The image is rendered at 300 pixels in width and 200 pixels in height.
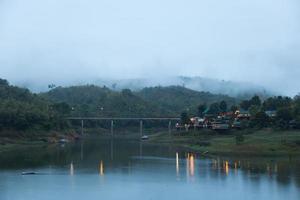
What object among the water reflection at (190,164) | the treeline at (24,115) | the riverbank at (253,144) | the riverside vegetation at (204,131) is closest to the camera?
the water reflection at (190,164)

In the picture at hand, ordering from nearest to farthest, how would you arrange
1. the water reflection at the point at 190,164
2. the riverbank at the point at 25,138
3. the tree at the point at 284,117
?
the water reflection at the point at 190,164, the tree at the point at 284,117, the riverbank at the point at 25,138

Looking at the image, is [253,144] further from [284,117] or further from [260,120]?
[260,120]

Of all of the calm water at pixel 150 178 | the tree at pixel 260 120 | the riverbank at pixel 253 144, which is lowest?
the calm water at pixel 150 178

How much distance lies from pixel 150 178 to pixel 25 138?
66.3 meters

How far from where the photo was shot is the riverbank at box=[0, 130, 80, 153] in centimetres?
10874

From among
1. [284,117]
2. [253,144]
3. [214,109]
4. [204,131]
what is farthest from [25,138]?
[253,144]

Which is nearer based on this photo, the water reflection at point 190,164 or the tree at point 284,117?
the water reflection at point 190,164

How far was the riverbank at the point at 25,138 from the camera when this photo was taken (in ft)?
357

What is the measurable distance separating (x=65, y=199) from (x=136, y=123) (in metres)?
149

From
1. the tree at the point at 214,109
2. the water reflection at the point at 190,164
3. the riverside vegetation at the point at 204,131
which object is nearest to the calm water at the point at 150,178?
the water reflection at the point at 190,164

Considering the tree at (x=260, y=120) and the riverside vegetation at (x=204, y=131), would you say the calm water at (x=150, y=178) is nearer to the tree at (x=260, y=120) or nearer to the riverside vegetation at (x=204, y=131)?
the riverside vegetation at (x=204, y=131)

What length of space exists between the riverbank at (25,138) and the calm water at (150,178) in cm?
2662

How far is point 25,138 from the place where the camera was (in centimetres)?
11988

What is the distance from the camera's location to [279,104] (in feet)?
407
